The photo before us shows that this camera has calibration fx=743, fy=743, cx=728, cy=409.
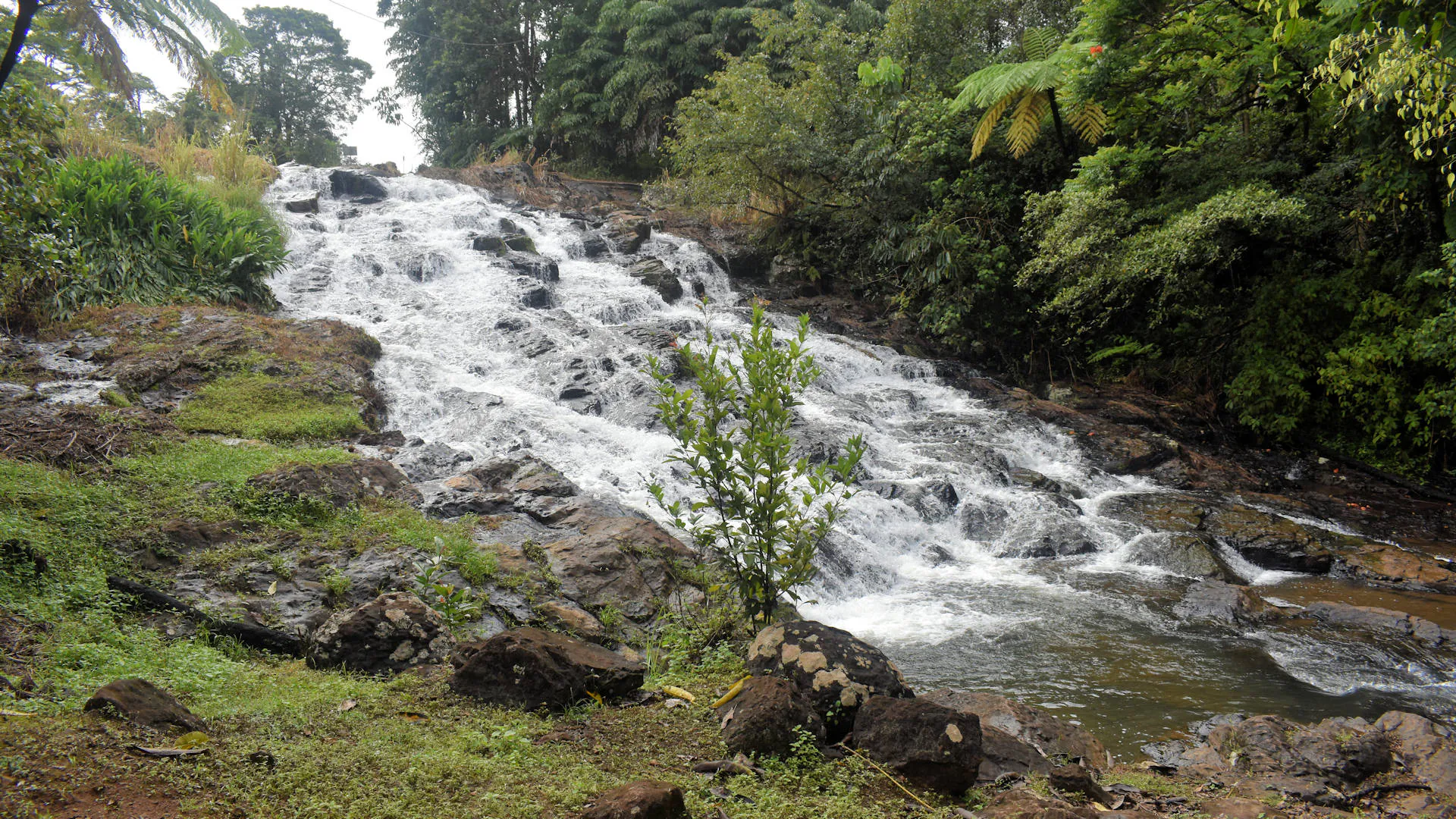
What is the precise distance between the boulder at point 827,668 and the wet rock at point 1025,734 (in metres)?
0.39

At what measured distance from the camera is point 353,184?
2081cm

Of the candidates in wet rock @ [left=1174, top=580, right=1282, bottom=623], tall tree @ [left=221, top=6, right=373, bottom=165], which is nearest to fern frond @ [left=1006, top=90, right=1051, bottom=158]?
wet rock @ [left=1174, top=580, right=1282, bottom=623]

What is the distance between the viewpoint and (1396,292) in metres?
10.3

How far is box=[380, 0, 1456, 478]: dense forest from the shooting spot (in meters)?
9.84

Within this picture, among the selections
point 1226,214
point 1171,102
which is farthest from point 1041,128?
point 1226,214

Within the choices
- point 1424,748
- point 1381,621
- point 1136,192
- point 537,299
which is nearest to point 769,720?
point 1424,748

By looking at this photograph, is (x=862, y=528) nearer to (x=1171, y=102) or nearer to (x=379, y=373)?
(x=379, y=373)

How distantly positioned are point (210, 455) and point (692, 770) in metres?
5.56

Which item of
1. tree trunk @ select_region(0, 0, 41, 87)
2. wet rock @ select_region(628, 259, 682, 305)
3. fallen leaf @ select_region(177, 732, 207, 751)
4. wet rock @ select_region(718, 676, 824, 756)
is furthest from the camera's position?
wet rock @ select_region(628, 259, 682, 305)

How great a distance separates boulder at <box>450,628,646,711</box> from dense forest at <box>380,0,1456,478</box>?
4989 mm

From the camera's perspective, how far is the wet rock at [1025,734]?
3.57 meters

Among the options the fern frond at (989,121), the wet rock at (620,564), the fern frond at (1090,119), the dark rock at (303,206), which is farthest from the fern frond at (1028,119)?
the dark rock at (303,206)

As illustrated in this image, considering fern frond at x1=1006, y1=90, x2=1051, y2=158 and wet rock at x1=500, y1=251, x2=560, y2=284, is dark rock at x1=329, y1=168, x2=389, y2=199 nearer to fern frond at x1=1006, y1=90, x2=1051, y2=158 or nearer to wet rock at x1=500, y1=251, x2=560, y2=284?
wet rock at x1=500, y1=251, x2=560, y2=284

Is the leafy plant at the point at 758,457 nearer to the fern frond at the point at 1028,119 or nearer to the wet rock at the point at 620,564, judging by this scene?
the wet rock at the point at 620,564
